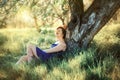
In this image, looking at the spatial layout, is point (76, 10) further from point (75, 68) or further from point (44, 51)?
point (75, 68)

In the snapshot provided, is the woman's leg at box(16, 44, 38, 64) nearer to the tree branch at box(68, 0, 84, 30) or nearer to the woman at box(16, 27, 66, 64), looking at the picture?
the woman at box(16, 27, 66, 64)

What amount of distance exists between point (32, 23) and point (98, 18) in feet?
48.2

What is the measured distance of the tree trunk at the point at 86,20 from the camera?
321 inches

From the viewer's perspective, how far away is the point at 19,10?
887cm

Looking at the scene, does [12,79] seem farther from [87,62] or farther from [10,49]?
[10,49]

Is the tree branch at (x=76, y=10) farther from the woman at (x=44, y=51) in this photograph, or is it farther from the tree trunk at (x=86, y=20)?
the woman at (x=44, y=51)

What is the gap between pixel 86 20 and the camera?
8.46 m

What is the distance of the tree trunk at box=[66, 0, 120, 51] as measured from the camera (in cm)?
816

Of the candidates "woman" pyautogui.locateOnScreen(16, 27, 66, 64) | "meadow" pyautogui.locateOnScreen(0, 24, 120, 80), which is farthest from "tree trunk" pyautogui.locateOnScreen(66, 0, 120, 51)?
"meadow" pyautogui.locateOnScreen(0, 24, 120, 80)

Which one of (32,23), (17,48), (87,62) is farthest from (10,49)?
(32,23)

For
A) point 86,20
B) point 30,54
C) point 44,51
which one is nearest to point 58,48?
point 44,51

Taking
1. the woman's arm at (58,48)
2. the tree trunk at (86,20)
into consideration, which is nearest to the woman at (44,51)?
the woman's arm at (58,48)

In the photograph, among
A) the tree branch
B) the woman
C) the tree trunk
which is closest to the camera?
the tree trunk

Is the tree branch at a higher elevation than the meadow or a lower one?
higher
